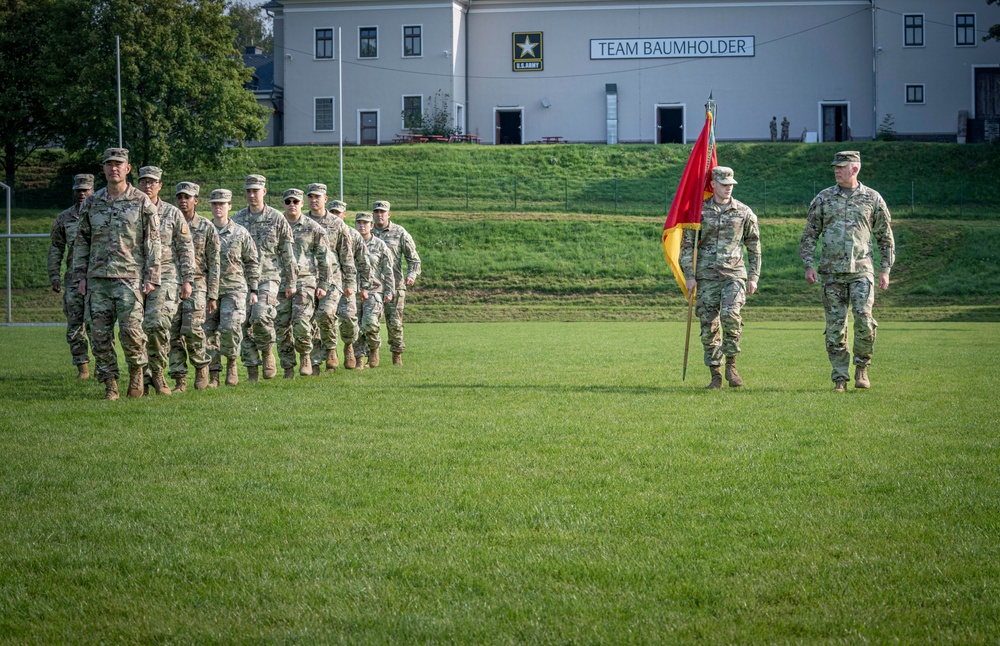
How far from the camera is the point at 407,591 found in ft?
18.3

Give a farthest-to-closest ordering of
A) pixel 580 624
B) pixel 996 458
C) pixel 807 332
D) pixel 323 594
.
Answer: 1. pixel 807 332
2. pixel 996 458
3. pixel 323 594
4. pixel 580 624

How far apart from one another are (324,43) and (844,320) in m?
56.5

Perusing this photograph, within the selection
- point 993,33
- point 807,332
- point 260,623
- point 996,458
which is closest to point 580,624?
point 260,623

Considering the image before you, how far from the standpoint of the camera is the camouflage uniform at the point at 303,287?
16.5 meters

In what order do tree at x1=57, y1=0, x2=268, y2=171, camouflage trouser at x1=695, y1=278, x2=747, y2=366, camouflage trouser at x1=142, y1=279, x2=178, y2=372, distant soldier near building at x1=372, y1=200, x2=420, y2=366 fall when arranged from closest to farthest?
camouflage trouser at x1=142, y1=279, x2=178, y2=372 → camouflage trouser at x1=695, y1=278, x2=747, y2=366 → distant soldier near building at x1=372, y1=200, x2=420, y2=366 → tree at x1=57, y1=0, x2=268, y2=171

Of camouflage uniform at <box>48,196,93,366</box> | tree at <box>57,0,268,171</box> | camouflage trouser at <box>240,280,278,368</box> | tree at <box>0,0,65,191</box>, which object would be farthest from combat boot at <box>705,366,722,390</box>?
tree at <box>0,0,65,191</box>

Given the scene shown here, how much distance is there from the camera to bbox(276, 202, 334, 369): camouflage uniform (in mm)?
16500

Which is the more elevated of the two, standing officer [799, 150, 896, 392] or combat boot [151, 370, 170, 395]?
standing officer [799, 150, 896, 392]

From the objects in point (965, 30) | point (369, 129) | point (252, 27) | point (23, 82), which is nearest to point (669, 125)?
point (965, 30)

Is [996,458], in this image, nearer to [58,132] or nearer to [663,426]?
[663,426]

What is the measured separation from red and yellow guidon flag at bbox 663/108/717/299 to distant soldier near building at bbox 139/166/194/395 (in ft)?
19.3

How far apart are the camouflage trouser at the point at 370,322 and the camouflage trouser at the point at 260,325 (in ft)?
8.09

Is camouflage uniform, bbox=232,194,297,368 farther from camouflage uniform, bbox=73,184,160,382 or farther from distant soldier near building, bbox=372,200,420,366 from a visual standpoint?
distant soldier near building, bbox=372,200,420,366

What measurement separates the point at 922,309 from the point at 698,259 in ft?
81.0
